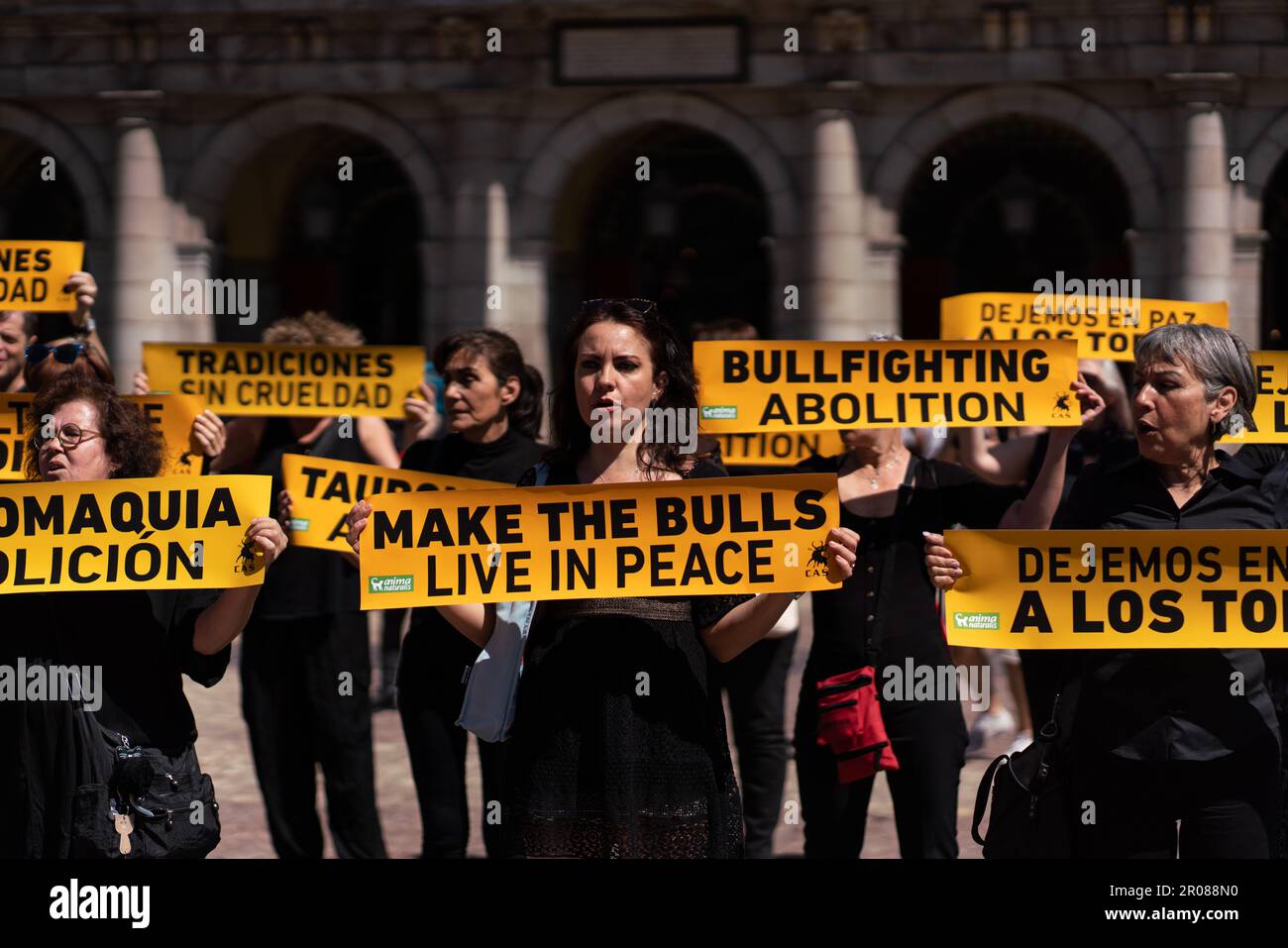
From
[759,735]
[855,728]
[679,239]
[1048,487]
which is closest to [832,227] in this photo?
[679,239]

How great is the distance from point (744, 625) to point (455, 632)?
7.31 feet

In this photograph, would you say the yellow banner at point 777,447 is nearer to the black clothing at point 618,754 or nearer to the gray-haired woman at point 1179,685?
the gray-haired woman at point 1179,685

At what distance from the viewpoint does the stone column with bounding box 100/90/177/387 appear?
62.5 ft

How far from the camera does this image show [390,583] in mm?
4766

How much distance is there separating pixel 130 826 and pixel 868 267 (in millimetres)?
14849

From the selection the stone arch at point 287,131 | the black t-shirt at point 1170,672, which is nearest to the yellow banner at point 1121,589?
the black t-shirt at point 1170,672

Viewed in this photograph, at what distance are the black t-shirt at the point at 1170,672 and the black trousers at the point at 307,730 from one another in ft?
10.6

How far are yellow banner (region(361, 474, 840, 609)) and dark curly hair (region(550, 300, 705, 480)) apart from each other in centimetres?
10

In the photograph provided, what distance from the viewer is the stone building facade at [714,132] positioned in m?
17.9

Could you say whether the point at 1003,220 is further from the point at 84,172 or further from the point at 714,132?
the point at 84,172

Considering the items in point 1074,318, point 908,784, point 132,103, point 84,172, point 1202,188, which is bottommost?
point 908,784
